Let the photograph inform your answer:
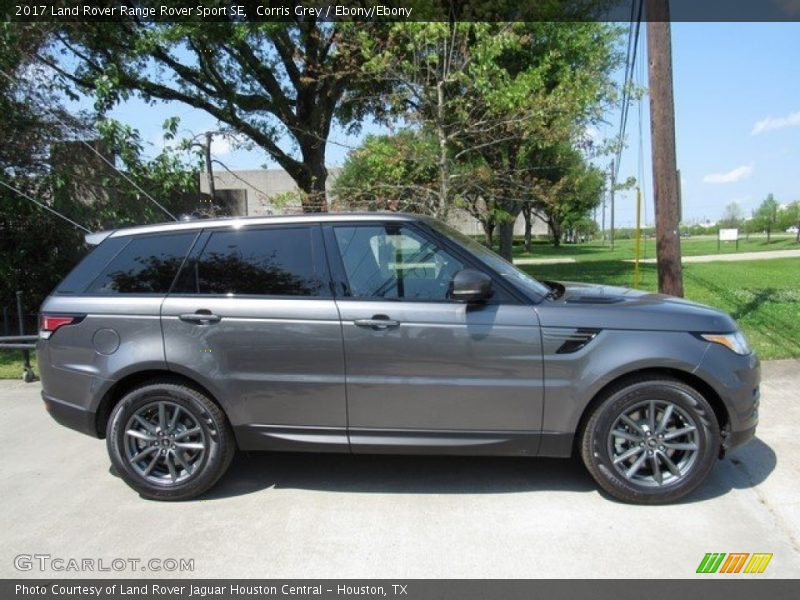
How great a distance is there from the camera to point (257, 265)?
399 centimetres

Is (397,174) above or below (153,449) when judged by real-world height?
above

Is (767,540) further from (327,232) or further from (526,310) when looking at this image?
(327,232)

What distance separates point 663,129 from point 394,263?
5278mm

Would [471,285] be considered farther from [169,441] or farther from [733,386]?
[169,441]

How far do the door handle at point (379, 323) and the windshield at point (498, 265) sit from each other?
2.28ft

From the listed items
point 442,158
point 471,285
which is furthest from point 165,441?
point 442,158

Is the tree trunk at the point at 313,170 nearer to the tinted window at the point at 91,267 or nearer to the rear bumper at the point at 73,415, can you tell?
the tinted window at the point at 91,267

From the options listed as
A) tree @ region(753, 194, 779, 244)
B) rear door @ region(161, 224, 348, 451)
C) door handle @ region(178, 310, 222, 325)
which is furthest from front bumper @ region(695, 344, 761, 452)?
tree @ region(753, 194, 779, 244)

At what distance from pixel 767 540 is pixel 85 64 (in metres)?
14.2

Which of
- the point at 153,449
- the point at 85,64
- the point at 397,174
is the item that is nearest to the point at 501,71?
the point at 397,174

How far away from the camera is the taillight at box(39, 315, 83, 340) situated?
159 inches

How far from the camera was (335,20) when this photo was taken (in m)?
11.1

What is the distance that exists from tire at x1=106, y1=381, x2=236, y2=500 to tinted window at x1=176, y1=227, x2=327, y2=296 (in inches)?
28.1
